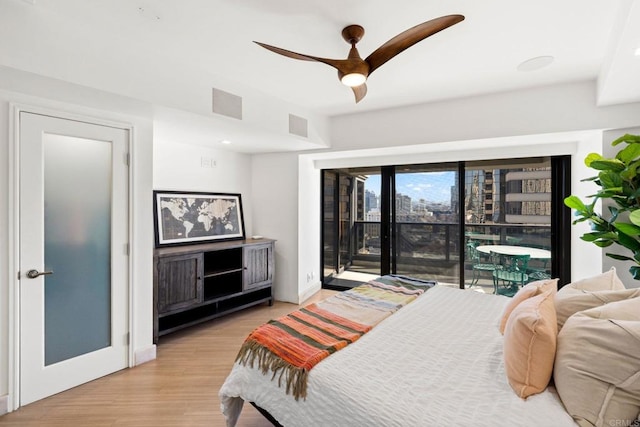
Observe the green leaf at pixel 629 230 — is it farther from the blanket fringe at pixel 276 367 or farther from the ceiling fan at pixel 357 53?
the blanket fringe at pixel 276 367

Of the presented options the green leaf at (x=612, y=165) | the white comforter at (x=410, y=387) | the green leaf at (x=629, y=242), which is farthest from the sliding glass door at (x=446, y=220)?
the white comforter at (x=410, y=387)

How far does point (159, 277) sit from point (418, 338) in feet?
8.09

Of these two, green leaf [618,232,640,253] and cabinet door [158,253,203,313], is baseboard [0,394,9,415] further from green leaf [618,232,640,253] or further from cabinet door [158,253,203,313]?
green leaf [618,232,640,253]

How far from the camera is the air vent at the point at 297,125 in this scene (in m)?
3.69

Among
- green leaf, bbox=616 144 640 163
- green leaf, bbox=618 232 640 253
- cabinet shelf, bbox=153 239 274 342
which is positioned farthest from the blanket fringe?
green leaf, bbox=616 144 640 163

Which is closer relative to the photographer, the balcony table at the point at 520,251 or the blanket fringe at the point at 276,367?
the blanket fringe at the point at 276,367

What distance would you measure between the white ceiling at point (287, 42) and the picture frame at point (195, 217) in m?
1.49

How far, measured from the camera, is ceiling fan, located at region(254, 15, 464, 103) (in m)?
1.75

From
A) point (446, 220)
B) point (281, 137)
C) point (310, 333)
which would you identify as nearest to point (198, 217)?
point (281, 137)

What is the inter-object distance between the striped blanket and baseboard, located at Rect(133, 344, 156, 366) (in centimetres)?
146

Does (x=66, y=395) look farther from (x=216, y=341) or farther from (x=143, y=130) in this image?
(x=143, y=130)

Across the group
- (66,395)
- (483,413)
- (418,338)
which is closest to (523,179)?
(418,338)

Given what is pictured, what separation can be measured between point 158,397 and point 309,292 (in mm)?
2718

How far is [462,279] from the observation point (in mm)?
4449
